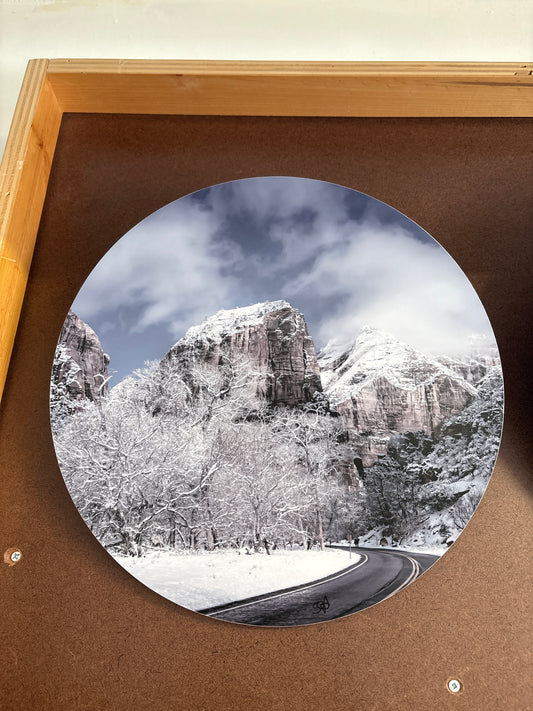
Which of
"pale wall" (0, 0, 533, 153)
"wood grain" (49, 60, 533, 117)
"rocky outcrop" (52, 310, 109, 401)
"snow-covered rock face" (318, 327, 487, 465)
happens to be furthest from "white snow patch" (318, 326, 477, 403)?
"pale wall" (0, 0, 533, 153)

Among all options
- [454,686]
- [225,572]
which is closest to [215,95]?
[225,572]

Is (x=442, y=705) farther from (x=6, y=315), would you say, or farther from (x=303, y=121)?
(x=303, y=121)

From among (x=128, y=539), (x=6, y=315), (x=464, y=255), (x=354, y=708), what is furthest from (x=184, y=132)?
(x=354, y=708)

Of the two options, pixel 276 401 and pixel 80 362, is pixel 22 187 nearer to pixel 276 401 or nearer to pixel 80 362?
pixel 80 362

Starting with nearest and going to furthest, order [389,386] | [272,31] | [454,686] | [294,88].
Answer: [454,686] → [389,386] → [294,88] → [272,31]

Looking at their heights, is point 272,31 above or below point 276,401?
above

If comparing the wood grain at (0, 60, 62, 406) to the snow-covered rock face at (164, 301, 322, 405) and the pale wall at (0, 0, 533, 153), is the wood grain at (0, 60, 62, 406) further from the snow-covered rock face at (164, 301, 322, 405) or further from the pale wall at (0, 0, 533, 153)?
the snow-covered rock face at (164, 301, 322, 405)
